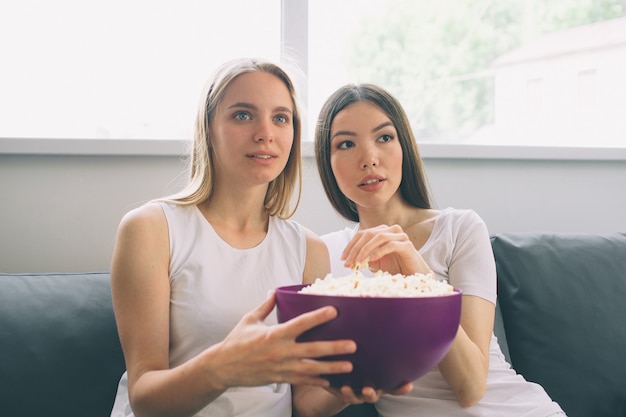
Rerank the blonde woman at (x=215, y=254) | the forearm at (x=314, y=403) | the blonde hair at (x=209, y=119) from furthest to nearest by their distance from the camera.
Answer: the blonde hair at (x=209, y=119), the forearm at (x=314, y=403), the blonde woman at (x=215, y=254)

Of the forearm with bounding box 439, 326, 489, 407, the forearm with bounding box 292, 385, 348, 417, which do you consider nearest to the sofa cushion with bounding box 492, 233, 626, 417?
the forearm with bounding box 439, 326, 489, 407

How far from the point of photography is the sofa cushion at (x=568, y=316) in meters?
1.77

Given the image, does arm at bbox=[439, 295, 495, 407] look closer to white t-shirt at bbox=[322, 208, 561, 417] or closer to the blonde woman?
white t-shirt at bbox=[322, 208, 561, 417]

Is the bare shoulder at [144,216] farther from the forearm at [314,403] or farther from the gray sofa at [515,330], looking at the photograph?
the forearm at [314,403]

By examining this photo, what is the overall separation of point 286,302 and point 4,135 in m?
1.47

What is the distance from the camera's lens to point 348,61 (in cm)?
244

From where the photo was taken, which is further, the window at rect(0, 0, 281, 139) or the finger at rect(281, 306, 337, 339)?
the window at rect(0, 0, 281, 139)

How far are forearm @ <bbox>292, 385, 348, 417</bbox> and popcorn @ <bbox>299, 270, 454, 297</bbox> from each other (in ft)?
1.22

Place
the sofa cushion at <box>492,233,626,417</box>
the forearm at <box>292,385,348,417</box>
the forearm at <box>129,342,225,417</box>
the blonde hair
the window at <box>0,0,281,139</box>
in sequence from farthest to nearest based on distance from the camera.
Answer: the window at <box>0,0,281,139</box>, the sofa cushion at <box>492,233,626,417</box>, the blonde hair, the forearm at <box>292,385,348,417</box>, the forearm at <box>129,342,225,417</box>

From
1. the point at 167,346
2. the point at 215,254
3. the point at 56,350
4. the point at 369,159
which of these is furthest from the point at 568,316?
the point at 56,350

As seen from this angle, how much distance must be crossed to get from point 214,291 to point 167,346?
157 mm

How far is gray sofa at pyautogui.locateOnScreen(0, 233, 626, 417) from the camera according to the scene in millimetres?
1483

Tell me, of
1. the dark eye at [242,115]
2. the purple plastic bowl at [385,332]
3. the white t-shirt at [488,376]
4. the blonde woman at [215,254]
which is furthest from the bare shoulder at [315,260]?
the purple plastic bowl at [385,332]

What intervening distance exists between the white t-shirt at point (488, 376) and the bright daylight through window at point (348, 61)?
86cm
